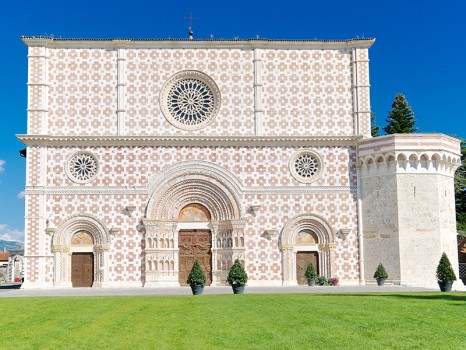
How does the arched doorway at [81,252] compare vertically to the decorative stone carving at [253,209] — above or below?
below

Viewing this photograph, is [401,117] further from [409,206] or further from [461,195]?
[409,206]

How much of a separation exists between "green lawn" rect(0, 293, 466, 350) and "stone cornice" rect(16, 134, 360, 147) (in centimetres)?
1617

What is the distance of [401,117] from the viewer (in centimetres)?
5447

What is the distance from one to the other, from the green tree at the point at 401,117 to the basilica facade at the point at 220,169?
17783 millimetres

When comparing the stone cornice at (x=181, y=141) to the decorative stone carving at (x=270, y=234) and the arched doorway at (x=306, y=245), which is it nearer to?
the arched doorway at (x=306, y=245)

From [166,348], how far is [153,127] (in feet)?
81.8

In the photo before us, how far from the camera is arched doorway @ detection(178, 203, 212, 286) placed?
36.1 meters

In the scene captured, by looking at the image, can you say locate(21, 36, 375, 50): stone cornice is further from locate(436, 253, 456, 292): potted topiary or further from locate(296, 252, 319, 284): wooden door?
locate(436, 253, 456, 292): potted topiary

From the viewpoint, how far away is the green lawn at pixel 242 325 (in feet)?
42.4

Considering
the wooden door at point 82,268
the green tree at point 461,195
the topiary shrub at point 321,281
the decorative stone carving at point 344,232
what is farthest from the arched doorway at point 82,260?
the green tree at point 461,195

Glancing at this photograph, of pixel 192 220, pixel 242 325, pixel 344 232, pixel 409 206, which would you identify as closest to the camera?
pixel 242 325

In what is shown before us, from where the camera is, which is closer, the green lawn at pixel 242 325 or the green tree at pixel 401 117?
the green lawn at pixel 242 325

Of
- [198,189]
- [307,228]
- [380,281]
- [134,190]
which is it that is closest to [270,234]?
[307,228]

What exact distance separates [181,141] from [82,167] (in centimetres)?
552
